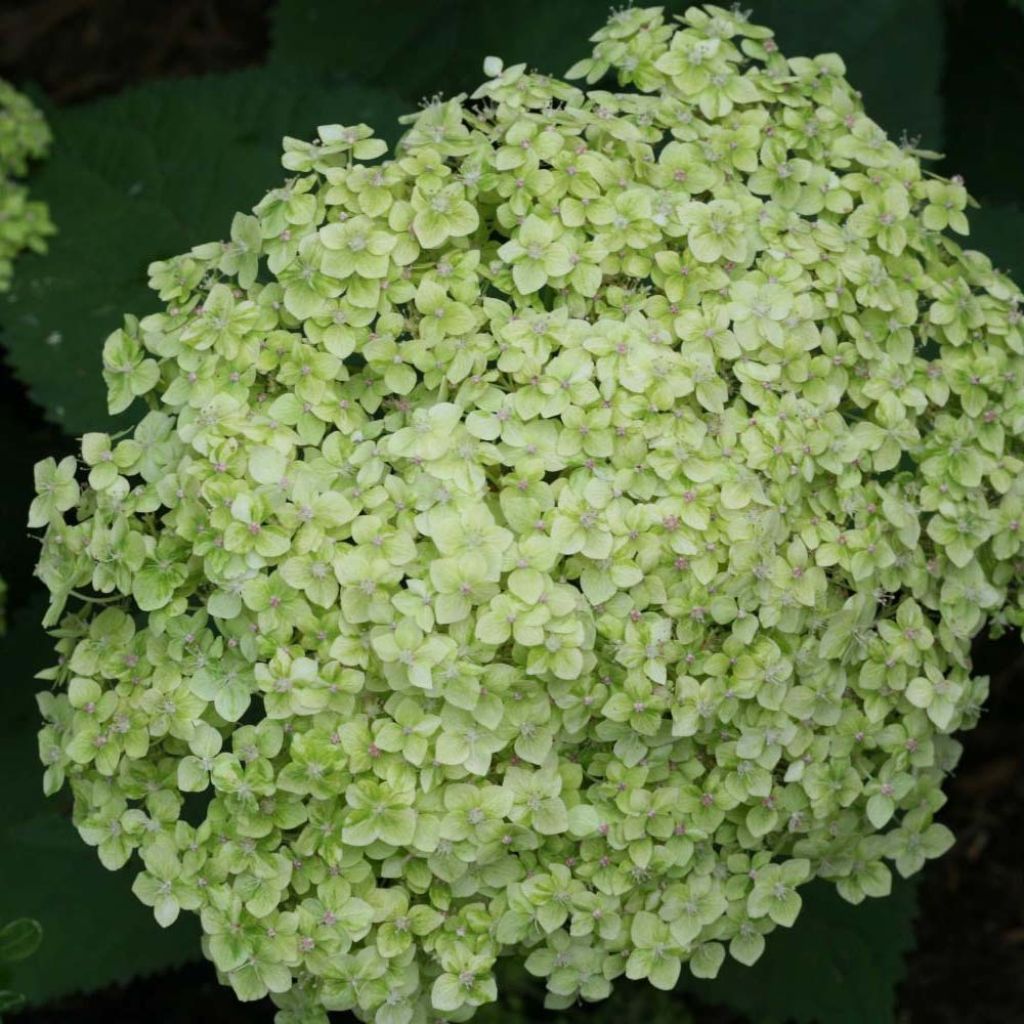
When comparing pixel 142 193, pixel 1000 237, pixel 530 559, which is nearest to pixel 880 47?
pixel 1000 237

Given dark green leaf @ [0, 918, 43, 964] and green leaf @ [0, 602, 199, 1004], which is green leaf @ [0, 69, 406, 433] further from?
dark green leaf @ [0, 918, 43, 964]

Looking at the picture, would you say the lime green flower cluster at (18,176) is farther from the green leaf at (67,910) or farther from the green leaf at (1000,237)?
the green leaf at (1000,237)

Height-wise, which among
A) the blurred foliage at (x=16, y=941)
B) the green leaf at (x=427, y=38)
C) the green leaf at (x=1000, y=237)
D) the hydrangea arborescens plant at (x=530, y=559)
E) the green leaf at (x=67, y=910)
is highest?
the green leaf at (x=427, y=38)

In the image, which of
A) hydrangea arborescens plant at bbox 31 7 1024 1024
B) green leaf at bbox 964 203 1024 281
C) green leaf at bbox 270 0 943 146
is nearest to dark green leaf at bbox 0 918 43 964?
hydrangea arborescens plant at bbox 31 7 1024 1024

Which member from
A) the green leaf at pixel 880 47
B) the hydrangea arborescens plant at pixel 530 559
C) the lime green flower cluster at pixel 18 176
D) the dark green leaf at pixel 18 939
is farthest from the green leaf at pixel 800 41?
the dark green leaf at pixel 18 939

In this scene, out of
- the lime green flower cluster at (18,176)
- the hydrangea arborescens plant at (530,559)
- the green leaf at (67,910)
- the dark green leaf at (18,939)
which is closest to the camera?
the hydrangea arborescens plant at (530,559)

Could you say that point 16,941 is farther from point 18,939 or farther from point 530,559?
point 530,559

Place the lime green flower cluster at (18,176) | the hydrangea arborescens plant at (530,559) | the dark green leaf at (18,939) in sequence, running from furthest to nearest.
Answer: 1. the lime green flower cluster at (18,176)
2. the dark green leaf at (18,939)
3. the hydrangea arborescens plant at (530,559)
